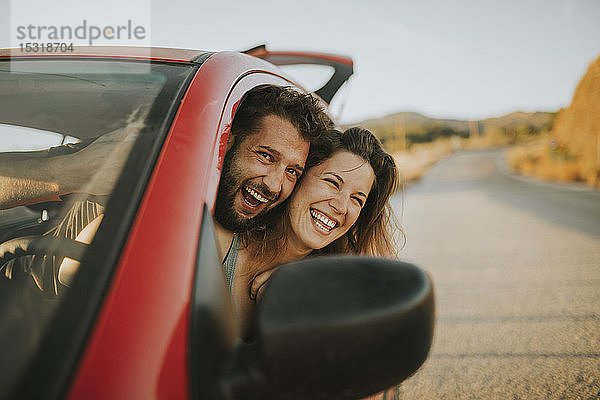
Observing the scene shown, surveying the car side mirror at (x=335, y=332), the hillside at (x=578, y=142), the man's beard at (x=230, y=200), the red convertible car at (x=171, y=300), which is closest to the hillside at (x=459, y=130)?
the hillside at (x=578, y=142)

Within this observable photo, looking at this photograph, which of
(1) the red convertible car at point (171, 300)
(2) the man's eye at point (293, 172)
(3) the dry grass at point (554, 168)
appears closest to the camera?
(1) the red convertible car at point (171, 300)

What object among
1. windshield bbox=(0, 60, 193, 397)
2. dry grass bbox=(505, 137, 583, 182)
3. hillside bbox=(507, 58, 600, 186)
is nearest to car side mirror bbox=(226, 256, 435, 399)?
windshield bbox=(0, 60, 193, 397)

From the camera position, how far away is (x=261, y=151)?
1884 mm

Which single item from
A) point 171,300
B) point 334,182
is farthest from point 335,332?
point 334,182

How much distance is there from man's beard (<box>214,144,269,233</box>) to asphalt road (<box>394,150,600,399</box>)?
1.56 m

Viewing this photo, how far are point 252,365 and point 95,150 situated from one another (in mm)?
689

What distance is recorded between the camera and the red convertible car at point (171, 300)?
0.63 m

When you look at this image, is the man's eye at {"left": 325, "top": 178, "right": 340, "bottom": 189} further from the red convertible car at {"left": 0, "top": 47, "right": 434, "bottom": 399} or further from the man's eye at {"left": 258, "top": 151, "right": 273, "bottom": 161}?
the red convertible car at {"left": 0, "top": 47, "right": 434, "bottom": 399}

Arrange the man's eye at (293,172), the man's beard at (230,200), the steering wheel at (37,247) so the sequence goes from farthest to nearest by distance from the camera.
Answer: the man's eye at (293,172) → the man's beard at (230,200) → the steering wheel at (37,247)

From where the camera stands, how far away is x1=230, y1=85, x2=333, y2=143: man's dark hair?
1.84 m

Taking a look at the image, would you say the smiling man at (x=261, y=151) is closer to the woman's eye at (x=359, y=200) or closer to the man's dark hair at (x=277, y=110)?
the man's dark hair at (x=277, y=110)

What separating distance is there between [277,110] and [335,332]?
1424 millimetres

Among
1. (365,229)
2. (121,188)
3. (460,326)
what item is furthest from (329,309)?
(460,326)

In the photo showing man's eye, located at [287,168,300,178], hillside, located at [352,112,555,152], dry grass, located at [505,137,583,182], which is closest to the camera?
man's eye, located at [287,168,300,178]
